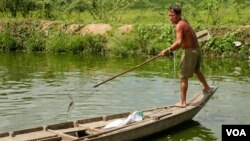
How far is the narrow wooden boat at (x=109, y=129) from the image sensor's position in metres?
8.33

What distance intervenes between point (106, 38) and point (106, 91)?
30.7ft

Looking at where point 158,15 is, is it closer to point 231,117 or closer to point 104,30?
point 104,30

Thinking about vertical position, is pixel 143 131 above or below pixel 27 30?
below

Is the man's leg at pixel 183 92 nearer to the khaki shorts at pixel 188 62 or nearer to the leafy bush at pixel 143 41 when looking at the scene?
the khaki shorts at pixel 188 62

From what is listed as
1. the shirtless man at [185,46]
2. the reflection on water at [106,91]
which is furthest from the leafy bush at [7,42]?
the shirtless man at [185,46]

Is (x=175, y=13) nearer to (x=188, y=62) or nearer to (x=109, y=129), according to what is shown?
(x=188, y=62)

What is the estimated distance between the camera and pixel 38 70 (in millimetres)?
17875

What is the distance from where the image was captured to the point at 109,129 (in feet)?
28.8

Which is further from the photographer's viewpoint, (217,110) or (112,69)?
(112,69)

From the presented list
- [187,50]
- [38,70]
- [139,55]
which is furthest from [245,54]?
[187,50]

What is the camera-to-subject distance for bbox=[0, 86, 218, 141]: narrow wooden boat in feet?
27.3

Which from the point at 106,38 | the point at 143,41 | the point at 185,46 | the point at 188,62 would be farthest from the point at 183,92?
the point at 106,38

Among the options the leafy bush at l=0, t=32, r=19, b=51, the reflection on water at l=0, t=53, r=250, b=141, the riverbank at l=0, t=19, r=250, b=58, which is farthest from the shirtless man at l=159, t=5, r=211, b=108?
the leafy bush at l=0, t=32, r=19, b=51

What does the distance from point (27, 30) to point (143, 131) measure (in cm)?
1707
